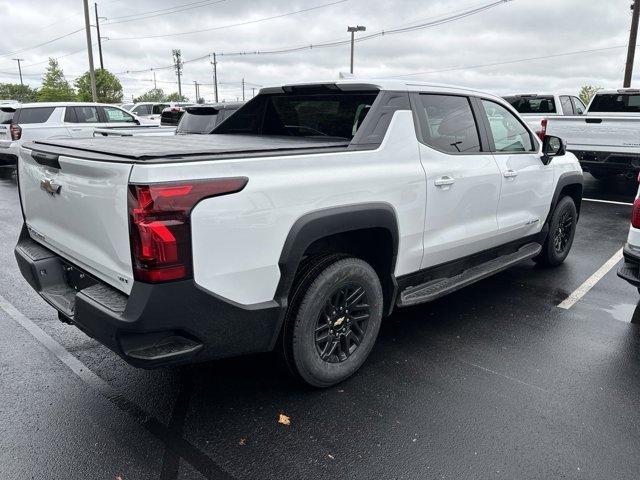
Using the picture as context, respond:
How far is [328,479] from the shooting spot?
7.89 ft

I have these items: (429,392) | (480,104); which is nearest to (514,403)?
(429,392)

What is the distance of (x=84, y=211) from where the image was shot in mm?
2570

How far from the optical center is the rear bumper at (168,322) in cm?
230

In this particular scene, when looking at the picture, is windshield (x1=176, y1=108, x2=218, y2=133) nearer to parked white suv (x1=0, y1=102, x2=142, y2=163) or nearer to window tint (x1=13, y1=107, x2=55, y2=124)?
parked white suv (x1=0, y1=102, x2=142, y2=163)

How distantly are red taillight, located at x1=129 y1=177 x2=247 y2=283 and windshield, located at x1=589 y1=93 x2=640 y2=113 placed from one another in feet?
39.3

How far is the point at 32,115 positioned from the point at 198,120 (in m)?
4.97

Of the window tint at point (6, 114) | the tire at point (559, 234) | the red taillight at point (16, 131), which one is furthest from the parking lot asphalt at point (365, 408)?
the window tint at point (6, 114)

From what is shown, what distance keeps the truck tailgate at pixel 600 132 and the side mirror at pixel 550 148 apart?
217 inches

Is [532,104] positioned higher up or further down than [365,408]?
higher up

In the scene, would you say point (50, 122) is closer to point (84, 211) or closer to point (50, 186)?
point (50, 186)

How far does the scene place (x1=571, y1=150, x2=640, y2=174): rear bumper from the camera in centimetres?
951

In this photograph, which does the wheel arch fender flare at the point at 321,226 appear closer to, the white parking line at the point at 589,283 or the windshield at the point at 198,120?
the white parking line at the point at 589,283

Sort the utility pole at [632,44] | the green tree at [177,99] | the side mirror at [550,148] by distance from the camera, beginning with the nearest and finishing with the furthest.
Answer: the side mirror at [550,148], the utility pole at [632,44], the green tree at [177,99]

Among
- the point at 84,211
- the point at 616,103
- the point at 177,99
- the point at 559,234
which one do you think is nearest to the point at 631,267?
the point at 559,234
